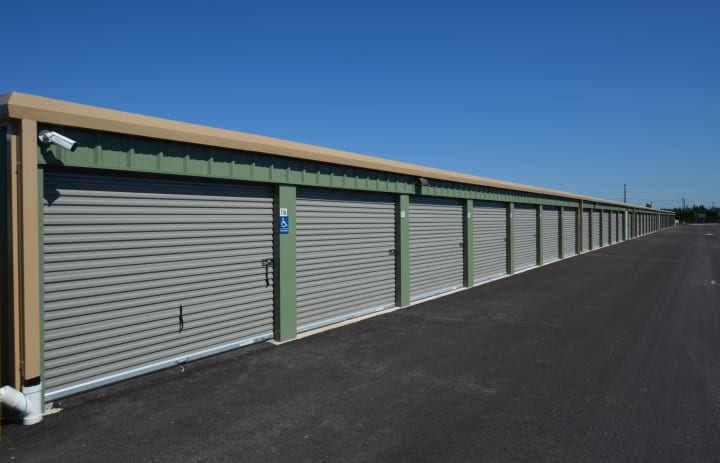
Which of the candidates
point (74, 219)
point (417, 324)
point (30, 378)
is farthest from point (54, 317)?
point (417, 324)

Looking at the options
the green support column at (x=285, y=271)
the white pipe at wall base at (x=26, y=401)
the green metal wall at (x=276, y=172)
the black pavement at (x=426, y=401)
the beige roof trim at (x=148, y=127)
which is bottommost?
the black pavement at (x=426, y=401)

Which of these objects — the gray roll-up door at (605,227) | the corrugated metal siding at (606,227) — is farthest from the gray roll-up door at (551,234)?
the corrugated metal siding at (606,227)

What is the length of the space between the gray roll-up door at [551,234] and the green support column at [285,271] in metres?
15.3

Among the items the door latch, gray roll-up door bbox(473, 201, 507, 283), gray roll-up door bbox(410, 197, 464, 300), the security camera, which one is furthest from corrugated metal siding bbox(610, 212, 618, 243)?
the security camera

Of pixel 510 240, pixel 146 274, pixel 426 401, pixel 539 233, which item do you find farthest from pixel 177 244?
pixel 539 233

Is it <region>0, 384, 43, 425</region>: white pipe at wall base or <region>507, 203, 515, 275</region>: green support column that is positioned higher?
<region>507, 203, 515, 275</region>: green support column

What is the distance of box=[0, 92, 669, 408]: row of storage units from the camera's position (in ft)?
15.8

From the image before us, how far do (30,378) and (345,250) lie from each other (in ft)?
18.5

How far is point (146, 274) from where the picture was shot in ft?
19.5

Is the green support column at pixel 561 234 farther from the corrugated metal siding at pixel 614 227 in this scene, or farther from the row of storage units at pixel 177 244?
the corrugated metal siding at pixel 614 227

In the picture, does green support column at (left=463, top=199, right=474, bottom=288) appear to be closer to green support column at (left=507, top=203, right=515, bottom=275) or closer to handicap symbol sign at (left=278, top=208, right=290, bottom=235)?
green support column at (left=507, top=203, right=515, bottom=275)

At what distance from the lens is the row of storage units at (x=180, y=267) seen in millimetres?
5195

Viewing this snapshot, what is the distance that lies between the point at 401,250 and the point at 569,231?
1729 cm

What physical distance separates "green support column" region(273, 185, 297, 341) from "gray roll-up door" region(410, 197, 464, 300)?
411 centimetres
